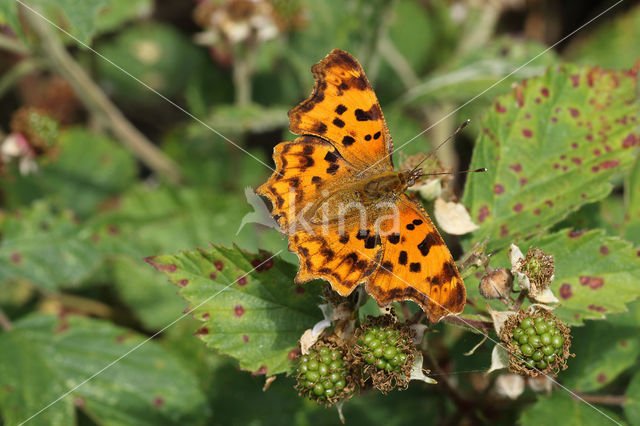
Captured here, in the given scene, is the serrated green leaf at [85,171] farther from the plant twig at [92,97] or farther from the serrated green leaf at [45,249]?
the serrated green leaf at [45,249]

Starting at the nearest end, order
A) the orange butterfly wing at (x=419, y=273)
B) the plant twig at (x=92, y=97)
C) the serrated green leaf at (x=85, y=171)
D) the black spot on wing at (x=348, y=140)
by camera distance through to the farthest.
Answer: the orange butterfly wing at (x=419, y=273) → the black spot on wing at (x=348, y=140) → the plant twig at (x=92, y=97) → the serrated green leaf at (x=85, y=171)

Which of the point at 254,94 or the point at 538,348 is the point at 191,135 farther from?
the point at 538,348

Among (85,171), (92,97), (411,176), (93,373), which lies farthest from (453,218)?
(85,171)

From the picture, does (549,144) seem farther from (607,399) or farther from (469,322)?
(607,399)

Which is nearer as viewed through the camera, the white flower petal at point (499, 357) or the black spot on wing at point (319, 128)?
the white flower petal at point (499, 357)

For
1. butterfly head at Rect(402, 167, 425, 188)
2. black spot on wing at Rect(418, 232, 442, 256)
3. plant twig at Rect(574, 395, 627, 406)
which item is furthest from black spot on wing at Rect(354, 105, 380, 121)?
plant twig at Rect(574, 395, 627, 406)

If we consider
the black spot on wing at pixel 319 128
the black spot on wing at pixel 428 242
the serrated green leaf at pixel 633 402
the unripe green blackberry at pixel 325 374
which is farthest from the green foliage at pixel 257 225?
the black spot on wing at pixel 319 128

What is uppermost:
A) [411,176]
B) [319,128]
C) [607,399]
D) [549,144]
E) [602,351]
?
[319,128]

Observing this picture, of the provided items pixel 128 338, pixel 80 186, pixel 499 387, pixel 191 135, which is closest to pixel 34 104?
pixel 80 186
